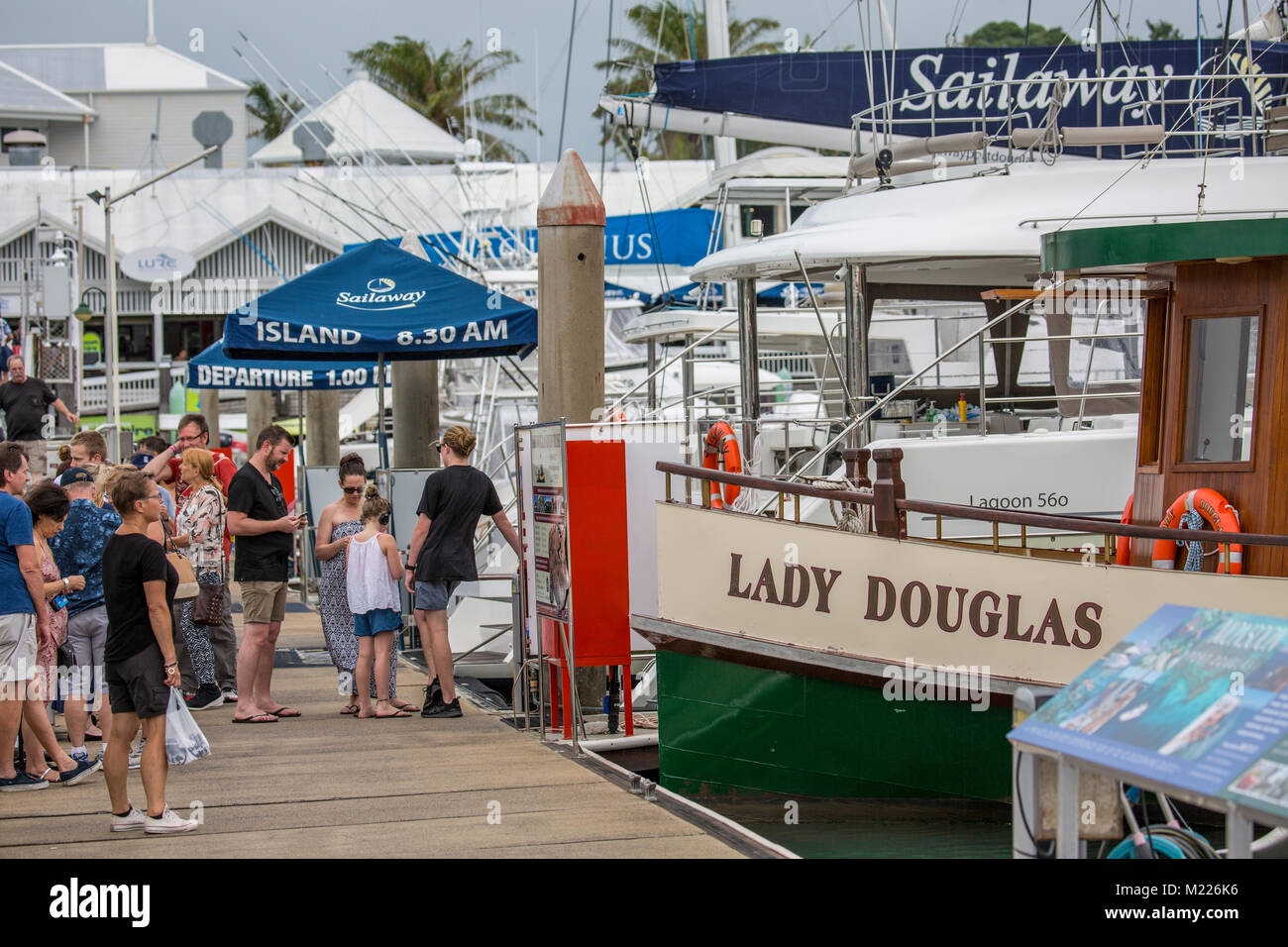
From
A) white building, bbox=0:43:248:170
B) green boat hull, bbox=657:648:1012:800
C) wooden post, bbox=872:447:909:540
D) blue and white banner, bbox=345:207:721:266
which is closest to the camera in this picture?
wooden post, bbox=872:447:909:540

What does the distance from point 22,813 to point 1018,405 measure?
8.06 m

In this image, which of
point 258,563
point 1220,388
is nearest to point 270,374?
point 258,563

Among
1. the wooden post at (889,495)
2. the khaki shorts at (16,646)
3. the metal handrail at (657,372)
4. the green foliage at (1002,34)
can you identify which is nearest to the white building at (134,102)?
the green foliage at (1002,34)

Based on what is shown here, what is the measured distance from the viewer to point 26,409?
15.0 meters

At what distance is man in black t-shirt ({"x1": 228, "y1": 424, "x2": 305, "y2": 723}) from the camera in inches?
379

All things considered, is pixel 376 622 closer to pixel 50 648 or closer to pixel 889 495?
pixel 50 648

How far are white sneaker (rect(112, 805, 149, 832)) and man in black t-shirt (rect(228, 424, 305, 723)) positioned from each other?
2.84 m

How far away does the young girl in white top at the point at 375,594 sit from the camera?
9469 millimetres

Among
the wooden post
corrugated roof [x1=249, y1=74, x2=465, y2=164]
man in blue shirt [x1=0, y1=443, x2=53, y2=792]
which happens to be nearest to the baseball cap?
man in blue shirt [x1=0, y1=443, x2=53, y2=792]

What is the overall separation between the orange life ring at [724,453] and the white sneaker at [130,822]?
14.7ft

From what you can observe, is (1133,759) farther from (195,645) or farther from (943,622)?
(195,645)

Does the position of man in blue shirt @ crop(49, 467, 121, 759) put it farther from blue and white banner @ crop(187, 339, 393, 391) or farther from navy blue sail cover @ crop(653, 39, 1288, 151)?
blue and white banner @ crop(187, 339, 393, 391)

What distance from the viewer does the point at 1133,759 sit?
3955mm

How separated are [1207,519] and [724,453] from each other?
3555mm
